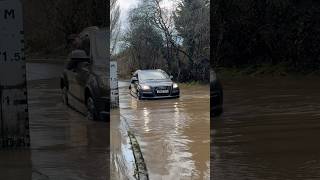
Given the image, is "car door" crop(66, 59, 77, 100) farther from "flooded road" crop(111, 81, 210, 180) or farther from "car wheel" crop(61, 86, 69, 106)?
"flooded road" crop(111, 81, 210, 180)

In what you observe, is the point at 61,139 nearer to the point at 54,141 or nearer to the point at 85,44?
the point at 54,141

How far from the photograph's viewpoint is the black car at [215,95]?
15.1ft

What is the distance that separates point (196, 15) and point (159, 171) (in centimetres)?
138

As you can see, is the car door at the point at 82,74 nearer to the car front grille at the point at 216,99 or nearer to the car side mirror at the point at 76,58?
the car side mirror at the point at 76,58

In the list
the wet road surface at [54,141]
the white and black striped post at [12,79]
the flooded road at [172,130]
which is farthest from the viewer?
the flooded road at [172,130]

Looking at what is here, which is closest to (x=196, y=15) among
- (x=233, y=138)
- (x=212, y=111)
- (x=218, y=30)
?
(x=218, y=30)

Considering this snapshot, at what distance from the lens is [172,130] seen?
15.3 ft

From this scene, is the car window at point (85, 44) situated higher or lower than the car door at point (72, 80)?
higher

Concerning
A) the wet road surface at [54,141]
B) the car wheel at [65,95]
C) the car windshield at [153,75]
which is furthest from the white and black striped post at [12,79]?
the car windshield at [153,75]

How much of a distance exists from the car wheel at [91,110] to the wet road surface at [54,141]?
0.16ft

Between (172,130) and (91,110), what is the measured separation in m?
0.80

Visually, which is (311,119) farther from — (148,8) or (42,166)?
(42,166)

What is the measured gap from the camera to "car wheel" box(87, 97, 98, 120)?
13.9 ft

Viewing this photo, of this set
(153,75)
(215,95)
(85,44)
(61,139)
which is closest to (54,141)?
(61,139)
